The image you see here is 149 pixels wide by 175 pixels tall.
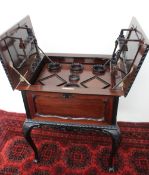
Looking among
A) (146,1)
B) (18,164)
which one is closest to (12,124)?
(18,164)

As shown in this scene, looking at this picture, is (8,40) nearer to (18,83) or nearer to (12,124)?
(18,83)

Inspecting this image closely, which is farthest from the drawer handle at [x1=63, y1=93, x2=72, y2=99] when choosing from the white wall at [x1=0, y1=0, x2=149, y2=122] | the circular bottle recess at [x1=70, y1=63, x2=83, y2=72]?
the white wall at [x1=0, y1=0, x2=149, y2=122]

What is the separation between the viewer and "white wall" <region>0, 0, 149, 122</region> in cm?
150

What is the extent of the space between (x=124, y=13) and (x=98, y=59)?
369 mm

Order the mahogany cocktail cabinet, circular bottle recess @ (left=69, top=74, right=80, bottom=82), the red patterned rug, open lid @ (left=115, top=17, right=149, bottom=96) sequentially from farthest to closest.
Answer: the red patterned rug < circular bottle recess @ (left=69, top=74, right=80, bottom=82) < the mahogany cocktail cabinet < open lid @ (left=115, top=17, right=149, bottom=96)

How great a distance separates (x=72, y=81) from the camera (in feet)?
4.47

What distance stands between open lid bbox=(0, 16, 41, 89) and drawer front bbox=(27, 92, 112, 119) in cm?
13

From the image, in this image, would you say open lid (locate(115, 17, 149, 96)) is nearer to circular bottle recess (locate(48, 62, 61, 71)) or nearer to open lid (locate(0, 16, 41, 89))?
circular bottle recess (locate(48, 62, 61, 71))

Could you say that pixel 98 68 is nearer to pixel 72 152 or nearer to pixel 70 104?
pixel 70 104

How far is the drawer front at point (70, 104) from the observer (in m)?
1.22

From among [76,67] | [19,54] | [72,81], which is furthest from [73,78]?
[19,54]

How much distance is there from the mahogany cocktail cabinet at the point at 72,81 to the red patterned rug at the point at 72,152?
360 millimetres

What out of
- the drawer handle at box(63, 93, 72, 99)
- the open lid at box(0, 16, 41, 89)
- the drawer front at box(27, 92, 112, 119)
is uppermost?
the open lid at box(0, 16, 41, 89)

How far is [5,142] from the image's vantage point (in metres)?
1.88
